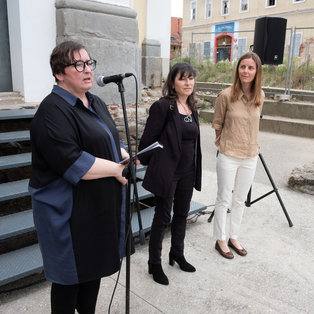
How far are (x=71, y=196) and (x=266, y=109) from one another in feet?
31.2

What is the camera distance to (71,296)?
1.98 m

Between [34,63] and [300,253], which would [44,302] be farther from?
[34,63]

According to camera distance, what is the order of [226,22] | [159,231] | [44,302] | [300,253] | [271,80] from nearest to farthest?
[44,302] < [159,231] < [300,253] < [271,80] < [226,22]

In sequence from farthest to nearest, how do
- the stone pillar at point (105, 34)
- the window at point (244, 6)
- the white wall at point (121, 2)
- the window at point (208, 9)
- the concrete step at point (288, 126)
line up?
1. the window at point (208, 9)
2. the window at point (244, 6)
3. the concrete step at point (288, 126)
4. the white wall at point (121, 2)
5. the stone pillar at point (105, 34)

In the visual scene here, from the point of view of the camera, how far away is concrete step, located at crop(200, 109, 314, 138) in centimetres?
900

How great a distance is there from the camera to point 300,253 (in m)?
3.46

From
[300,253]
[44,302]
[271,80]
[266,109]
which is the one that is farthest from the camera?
[271,80]

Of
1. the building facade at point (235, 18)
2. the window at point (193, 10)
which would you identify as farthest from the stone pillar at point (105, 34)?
the window at point (193, 10)

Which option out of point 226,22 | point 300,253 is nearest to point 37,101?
point 300,253

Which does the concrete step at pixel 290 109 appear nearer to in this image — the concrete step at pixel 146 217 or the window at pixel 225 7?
the concrete step at pixel 146 217

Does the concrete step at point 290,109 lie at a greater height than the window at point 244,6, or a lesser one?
lesser

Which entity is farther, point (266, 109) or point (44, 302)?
point (266, 109)

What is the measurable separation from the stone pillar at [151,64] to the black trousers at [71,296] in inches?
205

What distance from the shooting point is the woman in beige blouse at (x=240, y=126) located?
3.17m
